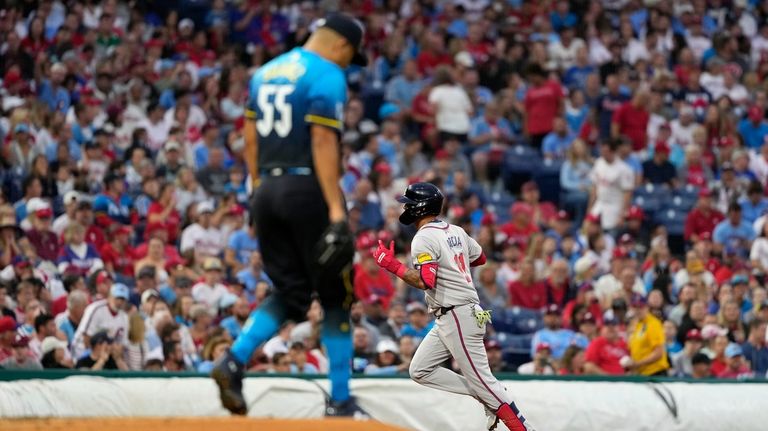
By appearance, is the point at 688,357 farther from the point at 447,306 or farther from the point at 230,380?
the point at 230,380

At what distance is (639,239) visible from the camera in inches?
754

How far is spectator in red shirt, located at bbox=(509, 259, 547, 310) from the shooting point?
16.9 m

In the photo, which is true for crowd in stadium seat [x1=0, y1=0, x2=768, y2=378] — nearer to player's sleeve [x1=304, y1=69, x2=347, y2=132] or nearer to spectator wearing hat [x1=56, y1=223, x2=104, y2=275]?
spectator wearing hat [x1=56, y1=223, x2=104, y2=275]

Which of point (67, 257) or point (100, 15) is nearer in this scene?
point (67, 257)

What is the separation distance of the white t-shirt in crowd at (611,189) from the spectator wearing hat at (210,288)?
234 inches

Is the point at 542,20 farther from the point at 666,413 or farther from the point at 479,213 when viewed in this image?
the point at 666,413

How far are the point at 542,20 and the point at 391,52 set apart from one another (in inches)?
114

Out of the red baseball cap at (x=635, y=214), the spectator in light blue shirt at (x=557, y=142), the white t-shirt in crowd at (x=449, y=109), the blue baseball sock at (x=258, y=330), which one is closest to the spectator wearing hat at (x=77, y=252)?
the white t-shirt in crowd at (x=449, y=109)

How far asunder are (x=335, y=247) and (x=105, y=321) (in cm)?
664

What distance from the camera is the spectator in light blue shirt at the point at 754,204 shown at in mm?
19625

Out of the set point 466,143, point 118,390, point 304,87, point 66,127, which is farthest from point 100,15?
point 304,87

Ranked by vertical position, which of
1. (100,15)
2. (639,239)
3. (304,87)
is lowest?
(639,239)

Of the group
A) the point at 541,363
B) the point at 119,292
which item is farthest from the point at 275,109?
the point at 541,363

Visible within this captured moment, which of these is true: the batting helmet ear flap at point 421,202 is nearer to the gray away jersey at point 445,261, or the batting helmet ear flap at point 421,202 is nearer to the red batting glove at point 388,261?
the gray away jersey at point 445,261
